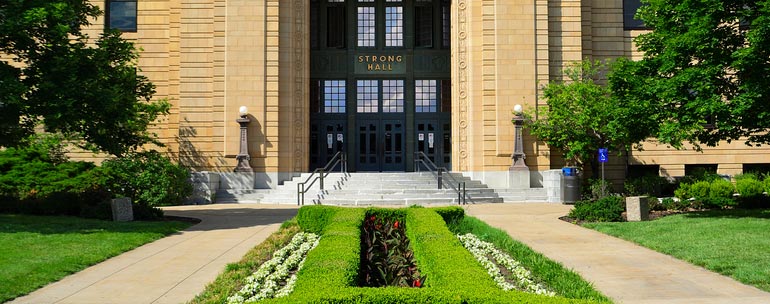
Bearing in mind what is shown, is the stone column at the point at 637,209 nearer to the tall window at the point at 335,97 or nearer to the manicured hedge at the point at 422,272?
the manicured hedge at the point at 422,272

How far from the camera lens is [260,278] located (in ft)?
25.4

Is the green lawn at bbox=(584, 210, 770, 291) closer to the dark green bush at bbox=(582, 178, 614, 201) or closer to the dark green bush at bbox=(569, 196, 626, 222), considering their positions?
the dark green bush at bbox=(569, 196, 626, 222)

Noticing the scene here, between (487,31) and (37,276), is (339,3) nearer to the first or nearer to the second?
(487,31)

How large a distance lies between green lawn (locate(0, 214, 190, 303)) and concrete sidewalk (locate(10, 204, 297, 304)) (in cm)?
23

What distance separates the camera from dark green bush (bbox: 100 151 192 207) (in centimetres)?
2258

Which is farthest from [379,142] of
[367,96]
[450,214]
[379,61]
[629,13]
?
[450,214]

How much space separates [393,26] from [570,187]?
12.7 metres

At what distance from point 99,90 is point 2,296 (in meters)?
7.99

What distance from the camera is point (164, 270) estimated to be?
9.41 metres

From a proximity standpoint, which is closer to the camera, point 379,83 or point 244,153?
point 244,153

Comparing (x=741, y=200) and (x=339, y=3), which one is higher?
(x=339, y=3)

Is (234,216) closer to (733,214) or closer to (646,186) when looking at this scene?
(733,214)

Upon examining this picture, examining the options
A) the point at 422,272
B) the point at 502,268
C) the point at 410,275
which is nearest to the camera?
the point at 422,272

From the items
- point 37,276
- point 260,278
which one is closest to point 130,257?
point 37,276
